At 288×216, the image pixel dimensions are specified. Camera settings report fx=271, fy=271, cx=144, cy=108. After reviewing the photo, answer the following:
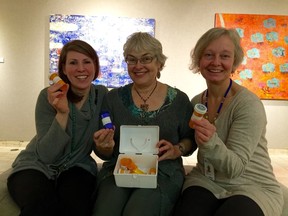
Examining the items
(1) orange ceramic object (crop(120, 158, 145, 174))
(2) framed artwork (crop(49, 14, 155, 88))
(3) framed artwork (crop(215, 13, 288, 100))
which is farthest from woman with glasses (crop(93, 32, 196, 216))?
(3) framed artwork (crop(215, 13, 288, 100))

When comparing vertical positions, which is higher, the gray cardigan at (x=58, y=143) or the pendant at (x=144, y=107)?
the pendant at (x=144, y=107)

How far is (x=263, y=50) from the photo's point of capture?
166 inches

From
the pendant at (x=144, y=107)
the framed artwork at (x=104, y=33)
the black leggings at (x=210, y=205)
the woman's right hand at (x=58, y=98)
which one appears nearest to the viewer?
the black leggings at (x=210, y=205)

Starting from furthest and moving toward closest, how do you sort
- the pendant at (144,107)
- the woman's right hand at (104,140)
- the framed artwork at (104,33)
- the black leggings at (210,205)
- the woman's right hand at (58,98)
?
the framed artwork at (104,33), the pendant at (144,107), the woman's right hand at (58,98), the woman's right hand at (104,140), the black leggings at (210,205)

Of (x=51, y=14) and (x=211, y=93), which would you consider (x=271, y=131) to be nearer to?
(x=211, y=93)

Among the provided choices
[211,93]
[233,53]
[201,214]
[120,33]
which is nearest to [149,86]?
[211,93]

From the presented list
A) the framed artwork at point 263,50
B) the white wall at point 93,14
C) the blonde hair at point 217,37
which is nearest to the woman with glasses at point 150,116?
the blonde hair at point 217,37

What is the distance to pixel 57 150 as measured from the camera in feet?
5.12

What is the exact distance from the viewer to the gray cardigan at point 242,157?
51.4 inches

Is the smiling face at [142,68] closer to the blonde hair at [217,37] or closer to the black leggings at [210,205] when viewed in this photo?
the blonde hair at [217,37]

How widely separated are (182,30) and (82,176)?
3.26 meters

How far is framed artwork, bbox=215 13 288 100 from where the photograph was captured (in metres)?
4.20

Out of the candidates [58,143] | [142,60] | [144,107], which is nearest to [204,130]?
[144,107]

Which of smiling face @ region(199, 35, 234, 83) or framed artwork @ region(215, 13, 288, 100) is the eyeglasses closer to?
smiling face @ region(199, 35, 234, 83)
